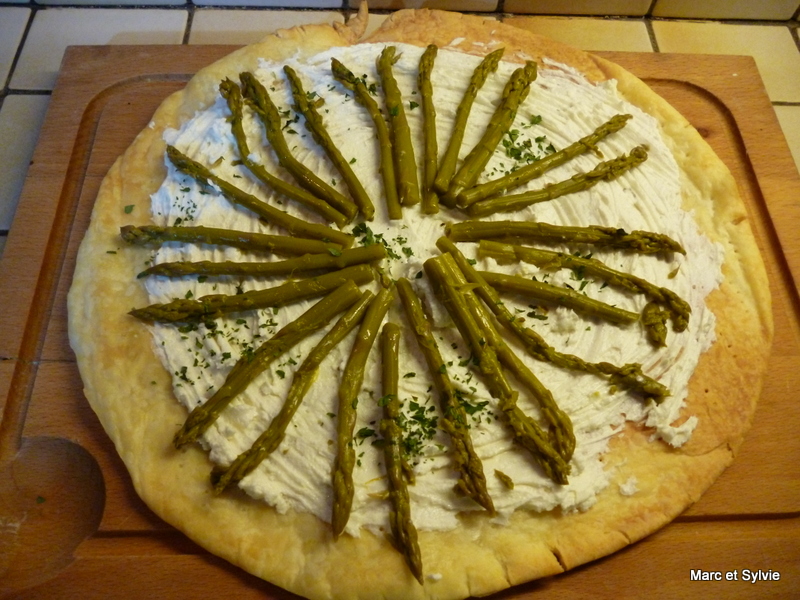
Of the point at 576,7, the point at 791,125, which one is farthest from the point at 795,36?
the point at 576,7

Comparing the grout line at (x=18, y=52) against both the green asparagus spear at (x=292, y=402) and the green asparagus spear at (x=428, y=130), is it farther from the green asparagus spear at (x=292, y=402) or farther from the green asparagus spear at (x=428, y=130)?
the green asparagus spear at (x=292, y=402)

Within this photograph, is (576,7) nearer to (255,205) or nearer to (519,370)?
(255,205)

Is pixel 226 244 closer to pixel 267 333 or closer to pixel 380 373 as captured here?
pixel 267 333

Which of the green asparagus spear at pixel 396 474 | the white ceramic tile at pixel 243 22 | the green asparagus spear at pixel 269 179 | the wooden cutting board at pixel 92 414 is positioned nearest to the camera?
the green asparagus spear at pixel 396 474

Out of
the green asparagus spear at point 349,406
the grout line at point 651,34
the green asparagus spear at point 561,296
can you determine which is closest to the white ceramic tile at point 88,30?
the green asparagus spear at point 349,406

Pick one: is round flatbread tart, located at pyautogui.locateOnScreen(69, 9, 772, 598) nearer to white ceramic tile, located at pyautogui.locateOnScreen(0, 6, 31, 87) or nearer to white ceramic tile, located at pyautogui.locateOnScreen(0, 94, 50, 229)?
white ceramic tile, located at pyautogui.locateOnScreen(0, 94, 50, 229)

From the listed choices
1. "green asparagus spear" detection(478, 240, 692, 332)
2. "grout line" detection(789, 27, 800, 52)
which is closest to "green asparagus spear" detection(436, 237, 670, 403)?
"green asparagus spear" detection(478, 240, 692, 332)
